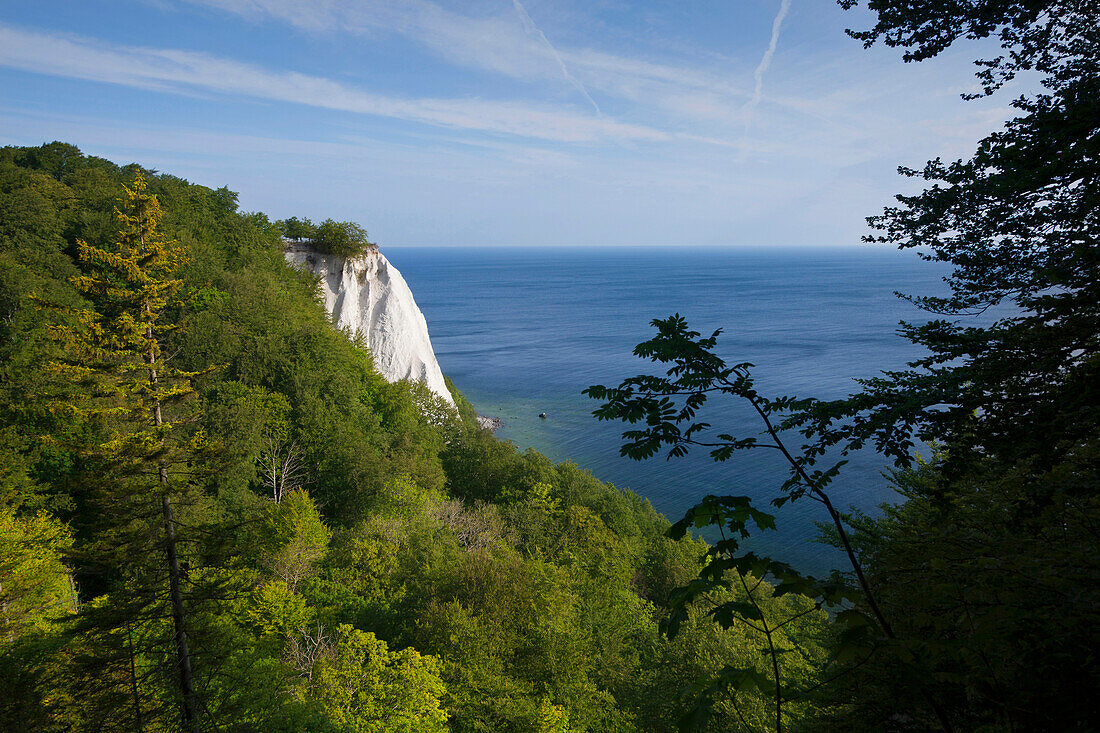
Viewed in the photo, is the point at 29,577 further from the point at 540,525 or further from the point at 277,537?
the point at 540,525

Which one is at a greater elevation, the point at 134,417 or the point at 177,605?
the point at 134,417

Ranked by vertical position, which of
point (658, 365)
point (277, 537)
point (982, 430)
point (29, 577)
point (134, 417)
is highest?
point (982, 430)

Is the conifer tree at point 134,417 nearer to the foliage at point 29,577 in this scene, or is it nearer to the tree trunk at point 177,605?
the tree trunk at point 177,605

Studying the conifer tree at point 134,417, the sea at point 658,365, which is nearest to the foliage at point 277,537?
the conifer tree at point 134,417

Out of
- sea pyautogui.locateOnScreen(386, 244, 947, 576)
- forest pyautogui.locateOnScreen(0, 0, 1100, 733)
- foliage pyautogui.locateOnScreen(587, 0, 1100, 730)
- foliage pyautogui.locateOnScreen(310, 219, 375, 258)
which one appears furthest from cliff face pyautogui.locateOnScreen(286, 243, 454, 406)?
foliage pyautogui.locateOnScreen(587, 0, 1100, 730)

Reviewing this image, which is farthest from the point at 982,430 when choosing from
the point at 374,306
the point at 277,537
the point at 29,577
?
the point at 374,306

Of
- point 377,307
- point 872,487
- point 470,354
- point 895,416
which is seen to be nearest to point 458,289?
point 470,354
